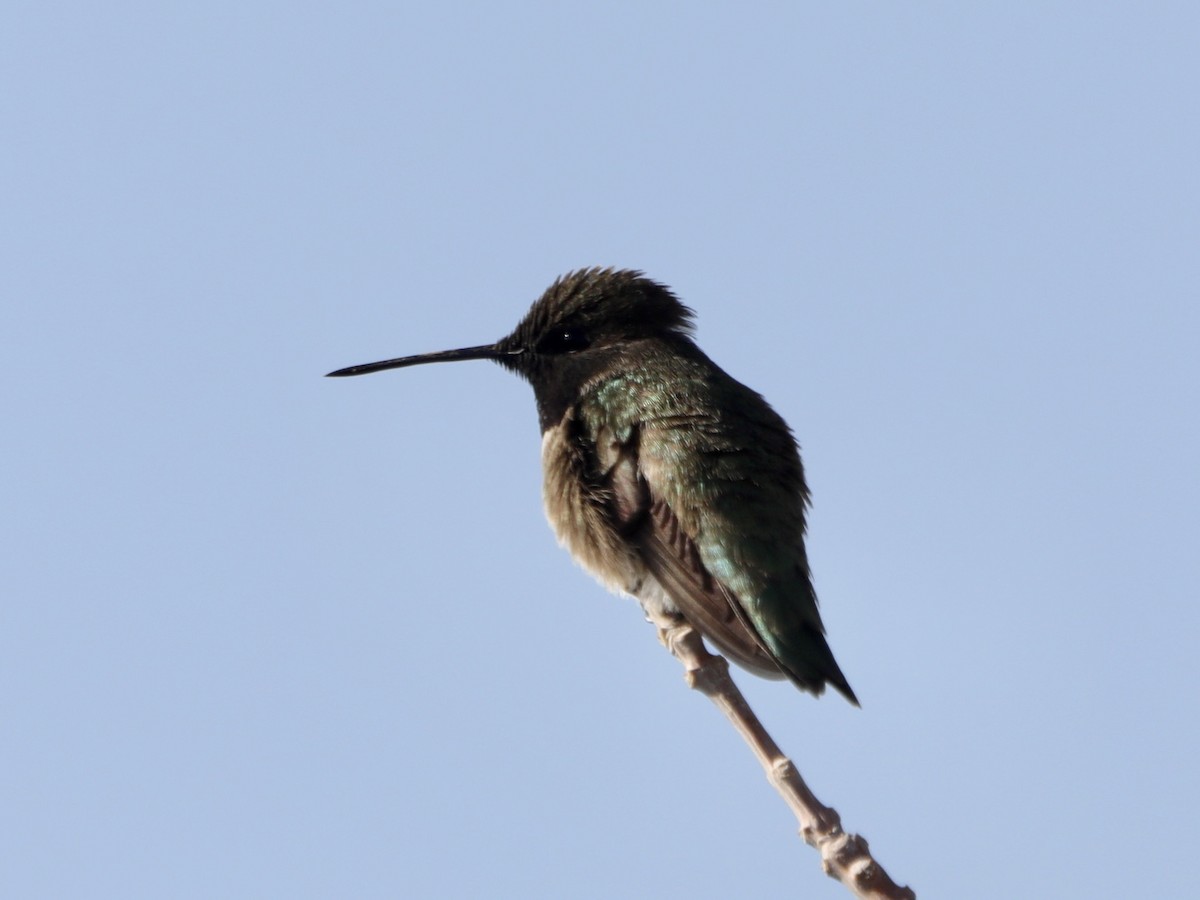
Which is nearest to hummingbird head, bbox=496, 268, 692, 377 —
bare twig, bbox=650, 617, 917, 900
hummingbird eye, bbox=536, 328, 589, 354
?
hummingbird eye, bbox=536, 328, 589, 354

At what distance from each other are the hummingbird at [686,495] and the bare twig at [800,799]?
109cm

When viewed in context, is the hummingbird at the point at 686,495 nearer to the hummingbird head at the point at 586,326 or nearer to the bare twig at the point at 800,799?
the hummingbird head at the point at 586,326

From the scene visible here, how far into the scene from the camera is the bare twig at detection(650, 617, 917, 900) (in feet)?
9.72

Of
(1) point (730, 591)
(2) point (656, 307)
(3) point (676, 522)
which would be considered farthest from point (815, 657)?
(2) point (656, 307)

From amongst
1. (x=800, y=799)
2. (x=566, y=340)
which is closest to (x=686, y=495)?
(x=566, y=340)

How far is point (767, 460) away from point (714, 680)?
2.08 m

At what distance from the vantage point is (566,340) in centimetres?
696

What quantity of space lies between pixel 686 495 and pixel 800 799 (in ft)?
8.34

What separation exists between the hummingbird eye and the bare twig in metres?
2.71

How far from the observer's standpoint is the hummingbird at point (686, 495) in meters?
5.53

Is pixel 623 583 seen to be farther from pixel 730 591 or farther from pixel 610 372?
pixel 610 372

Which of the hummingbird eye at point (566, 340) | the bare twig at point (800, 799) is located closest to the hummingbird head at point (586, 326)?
the hummingbird eye at point (566, 340)

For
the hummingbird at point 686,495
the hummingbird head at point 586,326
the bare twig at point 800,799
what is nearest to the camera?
the bare twig at point 800,799

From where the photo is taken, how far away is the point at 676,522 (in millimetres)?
5809
